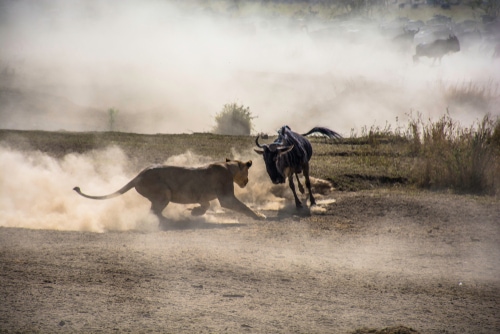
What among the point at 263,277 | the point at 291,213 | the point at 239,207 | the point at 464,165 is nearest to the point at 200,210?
the point at 239,207

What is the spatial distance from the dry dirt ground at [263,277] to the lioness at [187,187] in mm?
602

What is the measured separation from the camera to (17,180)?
14742mm

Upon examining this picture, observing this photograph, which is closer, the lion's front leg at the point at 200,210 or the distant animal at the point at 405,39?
the lion's front leg at the point at 200,210

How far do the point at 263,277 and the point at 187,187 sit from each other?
4.43 meters

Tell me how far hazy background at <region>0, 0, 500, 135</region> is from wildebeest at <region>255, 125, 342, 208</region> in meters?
14.7

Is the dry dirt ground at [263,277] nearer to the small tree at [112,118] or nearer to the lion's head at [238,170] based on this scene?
the lion's head at [238,170]

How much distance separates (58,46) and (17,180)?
37.1 meters

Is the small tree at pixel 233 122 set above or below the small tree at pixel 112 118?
below

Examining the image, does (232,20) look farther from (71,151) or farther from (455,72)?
(71,151)

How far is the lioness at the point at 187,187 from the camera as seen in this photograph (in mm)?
13219

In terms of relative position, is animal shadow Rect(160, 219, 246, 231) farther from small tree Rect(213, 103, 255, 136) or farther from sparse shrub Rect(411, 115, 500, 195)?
small tree Rect(213, 103, 255, 136)

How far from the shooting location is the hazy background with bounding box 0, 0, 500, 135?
33503mm

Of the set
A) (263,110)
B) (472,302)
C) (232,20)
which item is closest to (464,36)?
(232,20)

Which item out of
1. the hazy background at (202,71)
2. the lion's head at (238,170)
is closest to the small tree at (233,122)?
the hazy background at (202,71)
